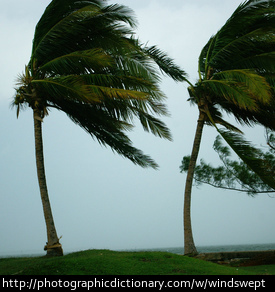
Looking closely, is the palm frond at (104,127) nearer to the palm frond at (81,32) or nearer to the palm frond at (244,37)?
the palm frond at (81,32)

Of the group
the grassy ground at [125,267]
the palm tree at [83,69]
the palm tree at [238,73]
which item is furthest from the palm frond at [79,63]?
the grassy ground at [125,267]

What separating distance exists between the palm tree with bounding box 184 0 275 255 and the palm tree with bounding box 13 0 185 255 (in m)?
2.25

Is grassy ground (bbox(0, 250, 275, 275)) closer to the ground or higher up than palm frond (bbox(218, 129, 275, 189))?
closer to the ground

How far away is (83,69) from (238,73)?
16.7 ft

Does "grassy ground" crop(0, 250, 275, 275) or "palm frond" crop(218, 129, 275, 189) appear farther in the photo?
"palm frond" crop(218, 129, 275, 189)

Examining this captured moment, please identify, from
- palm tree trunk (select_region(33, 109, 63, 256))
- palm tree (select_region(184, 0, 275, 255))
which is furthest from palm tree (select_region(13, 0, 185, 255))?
palm tree (select_region(184, 0, 275, 255))

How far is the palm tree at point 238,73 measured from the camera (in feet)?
39.3

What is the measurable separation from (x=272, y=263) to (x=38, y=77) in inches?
392

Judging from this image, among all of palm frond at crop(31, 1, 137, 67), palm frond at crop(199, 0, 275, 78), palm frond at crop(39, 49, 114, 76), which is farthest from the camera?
palm frond at crop(199, 0, 275, 78)

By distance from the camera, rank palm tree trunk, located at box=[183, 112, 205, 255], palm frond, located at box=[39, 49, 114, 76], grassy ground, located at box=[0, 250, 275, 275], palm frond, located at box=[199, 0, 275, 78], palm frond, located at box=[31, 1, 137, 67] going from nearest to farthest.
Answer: grassy ground, located at box=[0, 250, 275, 275] < palm frond, located at box=[39, 49, 114, 76] < palm frond, located at box=[31, 1, 137, 67] < palm tree trunk, located at box=[183, 112, 205, 255] < palm frond, located at box=[199, 0, 275, 78]

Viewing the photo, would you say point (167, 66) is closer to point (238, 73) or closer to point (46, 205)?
point (238, 73)

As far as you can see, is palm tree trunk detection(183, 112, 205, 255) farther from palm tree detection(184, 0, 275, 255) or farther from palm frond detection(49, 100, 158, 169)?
palm frond detection(49, 100, 158, 169)

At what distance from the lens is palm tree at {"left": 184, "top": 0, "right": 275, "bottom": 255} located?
39.3 ft

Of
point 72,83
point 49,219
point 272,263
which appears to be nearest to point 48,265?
point 49,219
